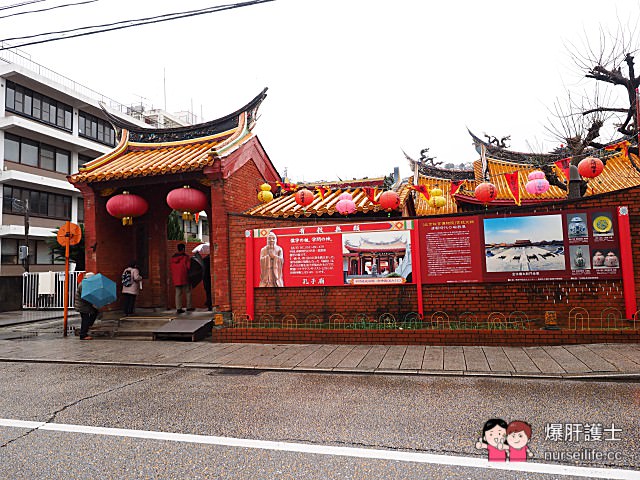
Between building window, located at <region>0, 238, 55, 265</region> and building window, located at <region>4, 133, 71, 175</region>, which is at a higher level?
building window, located at <region>4, 133, 71, 175</region>

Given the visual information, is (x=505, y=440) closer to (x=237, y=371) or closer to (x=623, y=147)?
(x=237, y=371)

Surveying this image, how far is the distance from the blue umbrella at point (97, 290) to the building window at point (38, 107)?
933 inches

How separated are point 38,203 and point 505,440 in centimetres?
3266

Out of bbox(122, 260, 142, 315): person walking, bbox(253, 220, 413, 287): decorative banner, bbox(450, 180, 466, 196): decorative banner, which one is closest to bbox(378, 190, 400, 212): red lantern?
bbox(253, 220, 413, 287): decorative banner

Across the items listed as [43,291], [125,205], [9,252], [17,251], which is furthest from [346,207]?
[17,251]

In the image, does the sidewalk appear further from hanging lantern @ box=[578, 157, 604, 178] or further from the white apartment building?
the white apartment building

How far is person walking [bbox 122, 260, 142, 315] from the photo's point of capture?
1116 cm

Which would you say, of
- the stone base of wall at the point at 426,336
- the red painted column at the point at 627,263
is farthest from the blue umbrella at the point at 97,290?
the red painted column at the point at 627,263

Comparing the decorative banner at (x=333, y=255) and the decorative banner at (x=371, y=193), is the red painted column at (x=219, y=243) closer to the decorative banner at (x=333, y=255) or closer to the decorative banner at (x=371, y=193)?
the decorative banner at (x=333, y=255)

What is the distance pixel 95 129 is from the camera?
33.9 metres

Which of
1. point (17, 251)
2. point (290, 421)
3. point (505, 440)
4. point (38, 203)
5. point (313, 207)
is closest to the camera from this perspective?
point (505, 440)

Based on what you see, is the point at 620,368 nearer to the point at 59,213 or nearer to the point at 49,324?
the point at 49,324

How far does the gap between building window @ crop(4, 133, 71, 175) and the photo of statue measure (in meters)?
25.9

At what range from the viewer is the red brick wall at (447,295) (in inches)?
291
